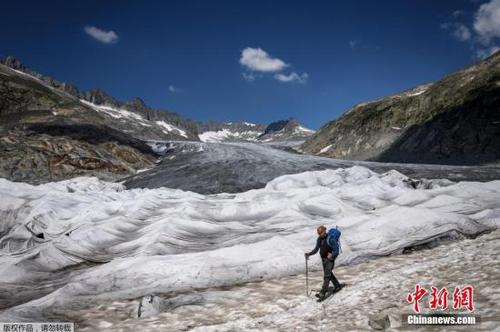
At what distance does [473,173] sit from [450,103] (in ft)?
82.3

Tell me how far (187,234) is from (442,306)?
11157 mm

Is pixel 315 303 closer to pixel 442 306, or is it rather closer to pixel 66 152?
pixel 442 306

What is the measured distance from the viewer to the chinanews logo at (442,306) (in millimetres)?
7125

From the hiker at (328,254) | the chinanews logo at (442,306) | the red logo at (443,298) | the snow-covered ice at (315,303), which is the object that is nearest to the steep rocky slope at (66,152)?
the snow-covered ice at (315,303)

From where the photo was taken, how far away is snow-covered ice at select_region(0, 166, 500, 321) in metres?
12.3

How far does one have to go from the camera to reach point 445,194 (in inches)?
744

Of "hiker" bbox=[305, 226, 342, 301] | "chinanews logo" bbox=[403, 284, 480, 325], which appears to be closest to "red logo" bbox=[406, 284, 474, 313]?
"chinanews logo" bbox=[403, 284, 480, 325]

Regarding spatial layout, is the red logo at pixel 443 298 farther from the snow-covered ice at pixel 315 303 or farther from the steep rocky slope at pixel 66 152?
the steep rocky slope at pixel 66 152

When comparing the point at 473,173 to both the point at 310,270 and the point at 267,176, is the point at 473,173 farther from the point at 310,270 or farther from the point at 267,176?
the point at 310,270

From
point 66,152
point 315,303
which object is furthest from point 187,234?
point 66,152

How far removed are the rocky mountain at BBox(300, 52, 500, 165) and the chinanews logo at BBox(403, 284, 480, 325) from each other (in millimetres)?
42976

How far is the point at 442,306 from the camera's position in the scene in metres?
7.82

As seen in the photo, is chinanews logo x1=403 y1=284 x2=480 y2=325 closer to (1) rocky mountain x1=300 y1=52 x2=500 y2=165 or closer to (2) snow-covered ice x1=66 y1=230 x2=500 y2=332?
(2) snow-covered ice x1=66 y1=230 x2=500 y2=332

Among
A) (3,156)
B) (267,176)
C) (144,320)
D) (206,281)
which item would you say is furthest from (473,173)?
(3,156)
